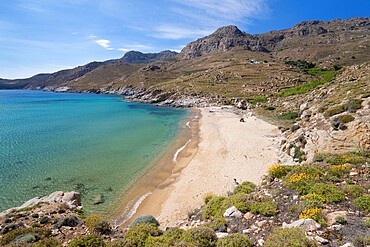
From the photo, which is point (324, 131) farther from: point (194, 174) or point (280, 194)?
point (194, 174)

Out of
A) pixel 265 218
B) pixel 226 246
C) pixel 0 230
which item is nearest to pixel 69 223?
pixel 0 230

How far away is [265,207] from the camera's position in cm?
721

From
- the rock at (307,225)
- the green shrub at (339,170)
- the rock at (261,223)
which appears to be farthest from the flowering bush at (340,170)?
the rock at (261,223)

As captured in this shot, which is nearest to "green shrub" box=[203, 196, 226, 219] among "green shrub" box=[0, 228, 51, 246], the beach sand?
the beach sand

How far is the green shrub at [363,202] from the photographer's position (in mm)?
5883

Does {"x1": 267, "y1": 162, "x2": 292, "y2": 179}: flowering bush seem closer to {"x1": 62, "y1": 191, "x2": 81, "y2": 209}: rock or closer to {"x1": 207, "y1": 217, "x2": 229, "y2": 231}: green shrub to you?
{"x1": 207, "y1": 217, "x2": 229, "y2": 231}: green shrub

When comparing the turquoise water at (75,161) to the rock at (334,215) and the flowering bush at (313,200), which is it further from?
the rock at (334,215)

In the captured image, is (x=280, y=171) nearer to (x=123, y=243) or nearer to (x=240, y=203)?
(x=240, y=203)

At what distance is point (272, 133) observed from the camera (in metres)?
27.3

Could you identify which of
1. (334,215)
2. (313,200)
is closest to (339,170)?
(313,200)

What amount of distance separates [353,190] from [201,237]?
7.05m

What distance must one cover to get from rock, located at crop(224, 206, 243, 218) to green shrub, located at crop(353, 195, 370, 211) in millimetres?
4438

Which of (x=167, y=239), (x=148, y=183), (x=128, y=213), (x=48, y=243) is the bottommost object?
(x=128, y=213)

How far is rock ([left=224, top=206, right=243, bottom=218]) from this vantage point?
7273 millimetres
